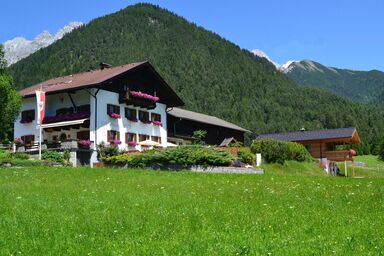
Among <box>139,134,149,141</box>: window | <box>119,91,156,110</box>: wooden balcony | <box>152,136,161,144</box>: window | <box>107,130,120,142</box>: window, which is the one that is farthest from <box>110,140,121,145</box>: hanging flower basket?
<box>152,136,161,144</box>: window

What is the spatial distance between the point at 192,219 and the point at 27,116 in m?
44.8

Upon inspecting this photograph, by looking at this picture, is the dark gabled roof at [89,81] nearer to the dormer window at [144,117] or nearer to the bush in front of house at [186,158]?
the dormer window at [144,117]

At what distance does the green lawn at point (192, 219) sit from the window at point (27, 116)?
33.7m

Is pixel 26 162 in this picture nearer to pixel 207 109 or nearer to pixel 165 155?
pixel 165 155

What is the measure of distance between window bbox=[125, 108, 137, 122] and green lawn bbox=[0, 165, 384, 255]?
3291cm

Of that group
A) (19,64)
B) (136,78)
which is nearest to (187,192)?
(136,78)

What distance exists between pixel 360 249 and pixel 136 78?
157 feet

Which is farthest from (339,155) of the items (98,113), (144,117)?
(98,113)

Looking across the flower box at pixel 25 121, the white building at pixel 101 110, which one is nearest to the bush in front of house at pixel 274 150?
the white building at pixel 101 110

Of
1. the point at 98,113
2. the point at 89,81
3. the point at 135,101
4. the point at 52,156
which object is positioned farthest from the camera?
the point at 135,101

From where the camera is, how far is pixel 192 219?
12391 mm

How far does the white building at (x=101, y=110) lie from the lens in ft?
163

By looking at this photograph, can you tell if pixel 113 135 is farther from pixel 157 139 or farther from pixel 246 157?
pixel 246 157

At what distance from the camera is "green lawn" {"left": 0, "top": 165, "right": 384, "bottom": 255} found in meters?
9.52
